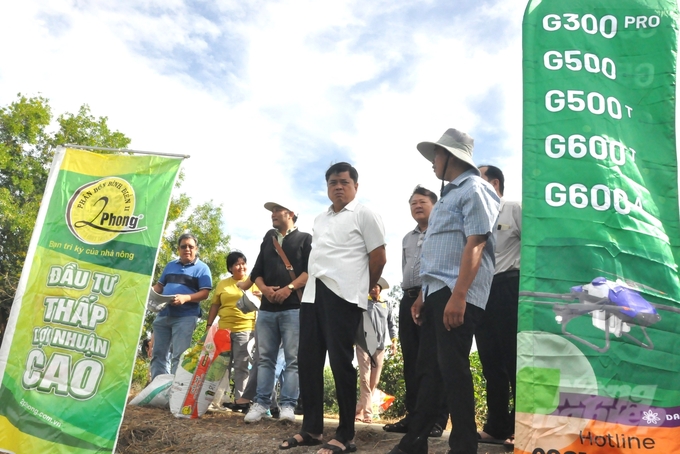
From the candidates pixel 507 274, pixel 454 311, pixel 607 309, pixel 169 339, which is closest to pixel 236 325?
pixel 169 339

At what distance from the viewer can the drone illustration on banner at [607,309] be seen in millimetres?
2689

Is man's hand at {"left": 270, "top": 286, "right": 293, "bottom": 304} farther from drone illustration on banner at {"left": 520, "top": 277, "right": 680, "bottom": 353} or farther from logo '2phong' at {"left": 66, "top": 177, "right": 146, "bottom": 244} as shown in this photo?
drone illustration on banner at {"left": 520, "top": 277, "right": 680, "bottom": 353}

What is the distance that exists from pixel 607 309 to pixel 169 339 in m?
5.05

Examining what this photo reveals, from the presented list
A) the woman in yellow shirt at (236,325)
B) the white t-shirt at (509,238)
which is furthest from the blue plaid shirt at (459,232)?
the woman in yellow shirt at (236,325)

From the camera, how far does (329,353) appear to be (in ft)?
13.5

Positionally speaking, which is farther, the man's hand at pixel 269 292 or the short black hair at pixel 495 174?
the man's hand at pixel 269 292

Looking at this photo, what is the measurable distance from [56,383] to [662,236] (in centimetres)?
402

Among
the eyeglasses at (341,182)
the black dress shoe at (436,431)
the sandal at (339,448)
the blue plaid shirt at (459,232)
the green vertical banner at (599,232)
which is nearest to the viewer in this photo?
the green vertical banner at (599,232)

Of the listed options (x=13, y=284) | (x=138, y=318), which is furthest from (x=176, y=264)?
(x=13, y=284)

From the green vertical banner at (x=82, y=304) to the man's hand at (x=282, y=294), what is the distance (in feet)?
4.19

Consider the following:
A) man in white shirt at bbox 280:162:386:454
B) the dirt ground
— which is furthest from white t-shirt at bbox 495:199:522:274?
the dirt ground

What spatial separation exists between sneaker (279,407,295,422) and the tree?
15037mm

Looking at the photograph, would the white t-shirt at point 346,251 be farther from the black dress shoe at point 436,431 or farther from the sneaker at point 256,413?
the sneaker at point 256,413

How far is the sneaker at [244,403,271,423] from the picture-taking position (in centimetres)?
516
